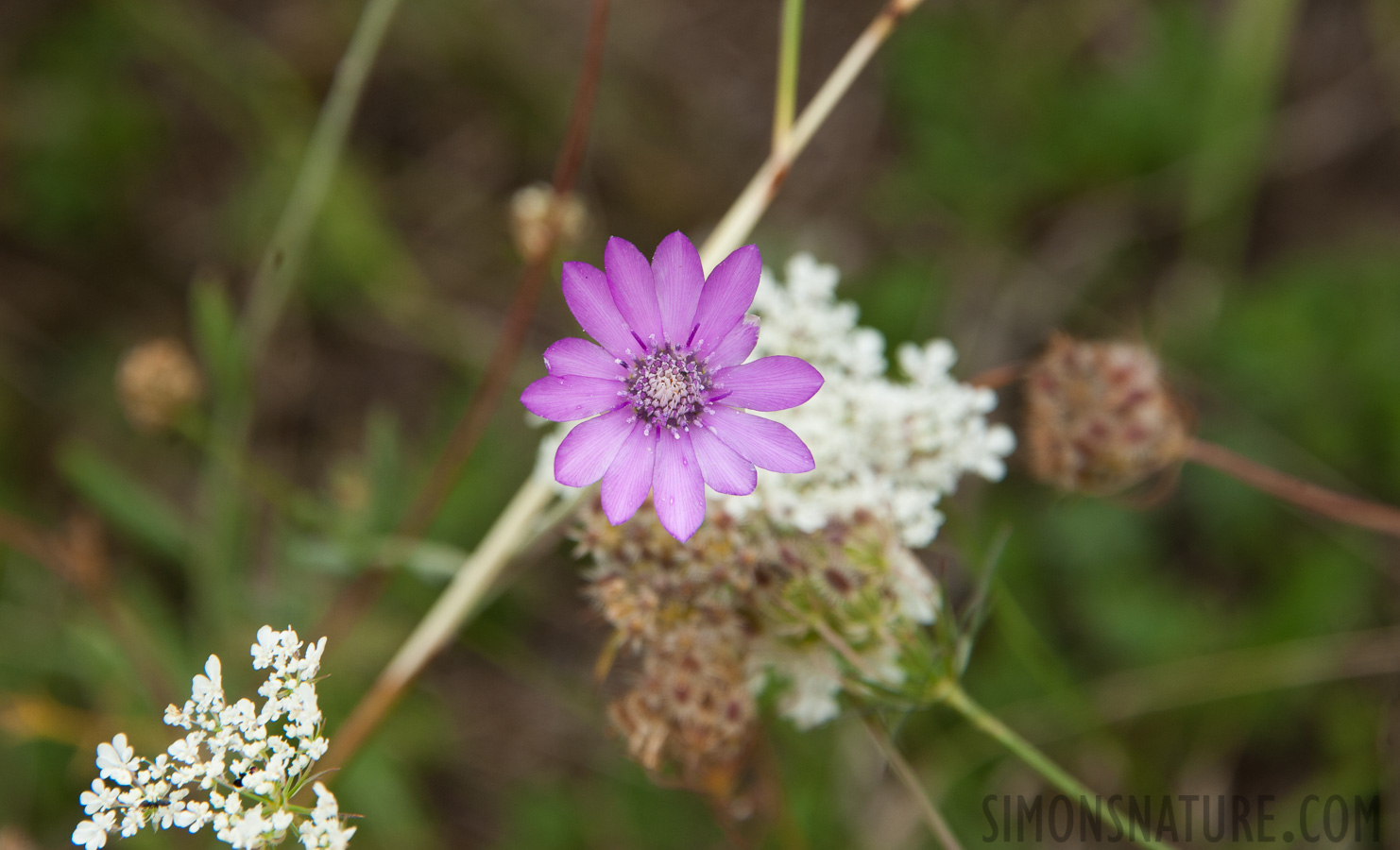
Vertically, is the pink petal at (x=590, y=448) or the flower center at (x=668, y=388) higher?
the flower center at (x=668, y=388)

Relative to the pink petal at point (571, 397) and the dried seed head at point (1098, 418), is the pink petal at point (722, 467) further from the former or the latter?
the dried seed head at point (1098, 418)

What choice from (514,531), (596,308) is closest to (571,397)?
(596,308)

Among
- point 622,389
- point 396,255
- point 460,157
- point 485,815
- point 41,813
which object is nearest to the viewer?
point 622,389

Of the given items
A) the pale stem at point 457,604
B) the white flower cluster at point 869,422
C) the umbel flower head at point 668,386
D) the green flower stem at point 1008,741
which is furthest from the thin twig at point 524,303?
the green flower stem at point 1008,741

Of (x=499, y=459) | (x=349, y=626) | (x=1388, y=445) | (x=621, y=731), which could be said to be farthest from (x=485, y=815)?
(x=1388, y=445)

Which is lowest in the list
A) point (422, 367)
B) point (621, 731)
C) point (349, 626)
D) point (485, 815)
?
point (621, 731)

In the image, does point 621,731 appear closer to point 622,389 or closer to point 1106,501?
point 622,389
